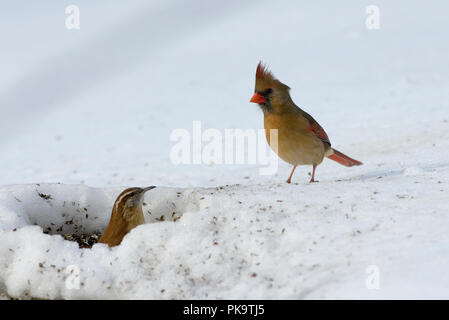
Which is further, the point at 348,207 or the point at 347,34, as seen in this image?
the point at 347,34

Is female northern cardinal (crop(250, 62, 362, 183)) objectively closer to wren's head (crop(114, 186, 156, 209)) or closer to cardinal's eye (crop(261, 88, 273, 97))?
cardinal's eye (crop(261, 88, 273, 97))

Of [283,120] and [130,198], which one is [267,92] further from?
[130,198]

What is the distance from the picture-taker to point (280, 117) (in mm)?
5430

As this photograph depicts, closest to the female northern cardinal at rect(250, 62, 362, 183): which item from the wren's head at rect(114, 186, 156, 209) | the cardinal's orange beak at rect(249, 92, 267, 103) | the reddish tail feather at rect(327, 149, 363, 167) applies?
the cardinal's orange beak at rect(249, 92, 267, 103)

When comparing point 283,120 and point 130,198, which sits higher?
point 283,120

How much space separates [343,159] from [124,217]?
8.20ft

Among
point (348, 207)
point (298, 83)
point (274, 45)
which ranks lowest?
point (348, 207)

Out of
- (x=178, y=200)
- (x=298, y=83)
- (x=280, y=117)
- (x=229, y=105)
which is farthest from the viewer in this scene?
(x=298, y=83)

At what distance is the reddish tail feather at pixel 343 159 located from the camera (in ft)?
19.9

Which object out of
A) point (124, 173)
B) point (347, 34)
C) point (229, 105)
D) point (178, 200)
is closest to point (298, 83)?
point (229, 105)

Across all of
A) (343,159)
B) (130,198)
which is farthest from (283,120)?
(130,198)

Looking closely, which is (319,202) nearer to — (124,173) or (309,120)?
(309,120)

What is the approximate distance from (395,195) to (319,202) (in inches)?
19.0

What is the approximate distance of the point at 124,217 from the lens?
14.1 feet
